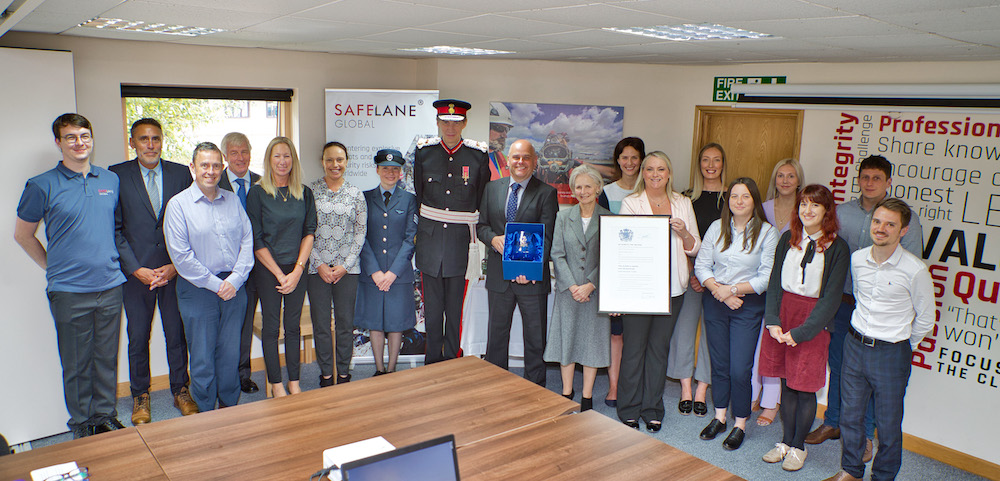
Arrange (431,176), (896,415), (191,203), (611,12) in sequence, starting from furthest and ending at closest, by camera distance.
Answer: (431,176) → (191,203) → (896,415) → (611,12)

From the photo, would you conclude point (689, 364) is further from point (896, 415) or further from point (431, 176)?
point (431, 176)

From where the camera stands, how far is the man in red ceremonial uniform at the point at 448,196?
5016 mm

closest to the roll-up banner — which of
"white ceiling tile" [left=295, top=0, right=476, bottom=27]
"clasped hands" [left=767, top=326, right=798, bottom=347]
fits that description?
"white ceiling tile" [left=295, top=0, right=476, bottom=27]

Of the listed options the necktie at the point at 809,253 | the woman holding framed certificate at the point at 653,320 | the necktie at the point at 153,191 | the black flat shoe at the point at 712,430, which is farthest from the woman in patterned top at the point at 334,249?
the necktie at the point at 809,253

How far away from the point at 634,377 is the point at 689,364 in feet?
1.87

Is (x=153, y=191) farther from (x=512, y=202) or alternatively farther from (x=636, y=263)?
(x=636, y=263)

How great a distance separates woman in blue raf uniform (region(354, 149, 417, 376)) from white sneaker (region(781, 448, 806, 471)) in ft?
8.82

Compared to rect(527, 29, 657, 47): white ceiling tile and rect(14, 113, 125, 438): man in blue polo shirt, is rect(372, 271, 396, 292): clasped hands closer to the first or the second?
rect(14, 113, 125, 438): man in blue polo shirt

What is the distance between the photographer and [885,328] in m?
3.65

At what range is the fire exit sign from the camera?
5609 millimetres

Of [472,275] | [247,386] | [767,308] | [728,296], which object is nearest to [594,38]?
[728,296]

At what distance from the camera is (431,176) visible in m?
5.02

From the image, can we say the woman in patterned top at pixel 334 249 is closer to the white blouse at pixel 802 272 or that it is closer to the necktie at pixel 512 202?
the necktie at pixel 512 202

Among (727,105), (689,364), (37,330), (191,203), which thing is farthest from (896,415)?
(37,330)
